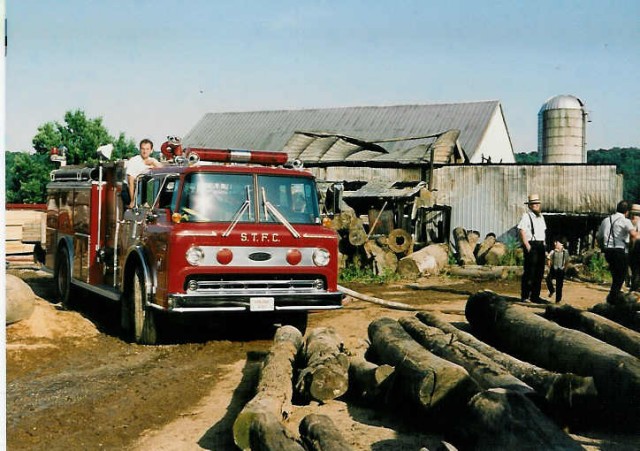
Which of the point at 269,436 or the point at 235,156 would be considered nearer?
the point at 269,436

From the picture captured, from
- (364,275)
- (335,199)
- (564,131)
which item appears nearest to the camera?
(335,199)

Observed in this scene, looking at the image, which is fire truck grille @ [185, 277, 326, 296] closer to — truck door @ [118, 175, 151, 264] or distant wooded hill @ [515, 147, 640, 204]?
truck door @ [118, 175, 151, 264]

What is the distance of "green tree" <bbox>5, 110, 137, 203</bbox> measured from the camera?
2231 inches

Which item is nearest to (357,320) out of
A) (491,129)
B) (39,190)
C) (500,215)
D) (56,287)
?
(56,287)

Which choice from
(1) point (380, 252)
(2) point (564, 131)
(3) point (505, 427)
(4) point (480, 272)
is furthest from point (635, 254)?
(2) point (564, 131)

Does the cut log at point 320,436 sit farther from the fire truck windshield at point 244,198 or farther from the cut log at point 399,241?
the cut log at point 399,241

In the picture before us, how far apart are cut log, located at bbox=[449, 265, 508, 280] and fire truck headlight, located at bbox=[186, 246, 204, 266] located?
38.8ft

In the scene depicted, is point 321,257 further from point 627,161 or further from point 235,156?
point 627,161

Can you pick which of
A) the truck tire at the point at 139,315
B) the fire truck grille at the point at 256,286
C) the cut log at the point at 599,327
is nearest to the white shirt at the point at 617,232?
the cut log at the point at 599,327

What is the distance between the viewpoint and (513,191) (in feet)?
88.4

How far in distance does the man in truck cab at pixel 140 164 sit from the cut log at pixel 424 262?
943 cm

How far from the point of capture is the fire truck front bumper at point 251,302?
972cm

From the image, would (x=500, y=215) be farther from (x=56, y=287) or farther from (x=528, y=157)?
(x=528, y=157)

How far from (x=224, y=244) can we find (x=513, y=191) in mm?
18805
